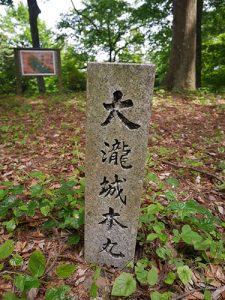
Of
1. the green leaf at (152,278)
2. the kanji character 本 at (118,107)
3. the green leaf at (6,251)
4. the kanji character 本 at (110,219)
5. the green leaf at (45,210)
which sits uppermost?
the kanji character 本 at (118,107)

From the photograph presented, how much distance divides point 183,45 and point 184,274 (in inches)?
266

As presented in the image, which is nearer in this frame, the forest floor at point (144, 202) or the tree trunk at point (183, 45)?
the forest floor at point (144, 202)

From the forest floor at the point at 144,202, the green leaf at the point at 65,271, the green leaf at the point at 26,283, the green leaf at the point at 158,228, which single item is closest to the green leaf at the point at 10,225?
the forest floor at the point at 144,202

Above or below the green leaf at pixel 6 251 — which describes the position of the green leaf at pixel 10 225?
below

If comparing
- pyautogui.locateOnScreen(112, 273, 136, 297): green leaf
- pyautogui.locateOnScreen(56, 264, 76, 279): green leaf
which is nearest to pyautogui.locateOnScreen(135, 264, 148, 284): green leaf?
pyautogui.locateOnScreen(112, 273, 136, 297): green leaf

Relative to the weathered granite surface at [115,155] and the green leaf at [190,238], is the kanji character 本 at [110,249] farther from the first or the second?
the green leaf at [190,238]

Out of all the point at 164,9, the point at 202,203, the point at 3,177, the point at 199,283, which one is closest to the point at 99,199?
the point at 199,283

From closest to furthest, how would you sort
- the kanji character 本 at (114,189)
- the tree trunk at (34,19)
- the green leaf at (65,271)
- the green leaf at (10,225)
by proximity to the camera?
the green leaf at (65,271) < the kanji character 本 at (114,189) < the green leaf at (10,225) < the tree trunk at (34,19)

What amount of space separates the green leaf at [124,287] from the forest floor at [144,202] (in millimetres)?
60

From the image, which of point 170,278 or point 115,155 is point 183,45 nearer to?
point 115,155

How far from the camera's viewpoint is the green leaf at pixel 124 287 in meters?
1.84

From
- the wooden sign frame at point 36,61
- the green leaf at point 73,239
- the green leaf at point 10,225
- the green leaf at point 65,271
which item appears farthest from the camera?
the wooden sign frame at point 36,61

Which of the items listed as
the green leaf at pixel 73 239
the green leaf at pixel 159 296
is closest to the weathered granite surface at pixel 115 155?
the green leaf at pixel 73 239

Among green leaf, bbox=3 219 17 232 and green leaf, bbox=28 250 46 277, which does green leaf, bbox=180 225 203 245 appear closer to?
green leaf, bbox=28 250 46 277
